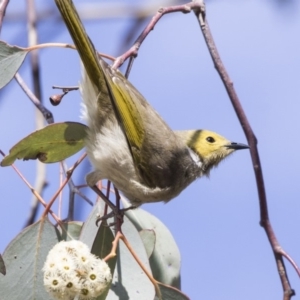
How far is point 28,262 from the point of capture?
2971mm

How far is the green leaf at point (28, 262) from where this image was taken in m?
2.88

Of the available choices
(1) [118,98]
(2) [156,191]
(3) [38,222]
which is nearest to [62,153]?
(3) [38,222]

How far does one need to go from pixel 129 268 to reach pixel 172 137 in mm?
957

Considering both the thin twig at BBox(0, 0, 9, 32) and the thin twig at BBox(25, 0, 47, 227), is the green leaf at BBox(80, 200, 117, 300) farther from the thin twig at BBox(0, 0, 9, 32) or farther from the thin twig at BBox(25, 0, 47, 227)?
the thin twig at BBox(0, 0, 9, 32)

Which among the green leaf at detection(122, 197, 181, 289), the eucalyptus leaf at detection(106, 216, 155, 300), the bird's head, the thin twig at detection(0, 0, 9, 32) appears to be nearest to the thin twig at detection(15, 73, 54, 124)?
the thin twig at detection(0, 0, 9, 32)

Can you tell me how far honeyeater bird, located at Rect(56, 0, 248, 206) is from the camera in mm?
3188

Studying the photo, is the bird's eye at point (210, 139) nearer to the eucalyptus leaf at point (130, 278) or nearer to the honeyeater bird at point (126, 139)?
the honeyeater bird at point (126, 139)

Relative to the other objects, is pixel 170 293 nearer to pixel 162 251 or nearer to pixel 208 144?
pixel 162 251

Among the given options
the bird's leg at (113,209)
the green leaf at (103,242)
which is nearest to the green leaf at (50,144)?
the bird's leg at (113,209)

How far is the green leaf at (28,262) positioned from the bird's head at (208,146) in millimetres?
1196

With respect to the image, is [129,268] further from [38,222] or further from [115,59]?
[115,59]

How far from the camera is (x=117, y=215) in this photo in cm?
277

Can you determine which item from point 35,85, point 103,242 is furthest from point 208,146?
point 103,242

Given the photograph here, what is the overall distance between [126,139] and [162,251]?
55 cm
